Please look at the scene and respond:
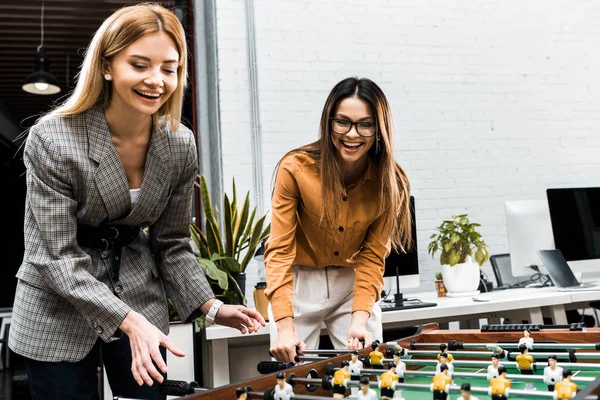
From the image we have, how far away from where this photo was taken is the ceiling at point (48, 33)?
593 cm

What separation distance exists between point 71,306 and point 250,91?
3271 millimetres

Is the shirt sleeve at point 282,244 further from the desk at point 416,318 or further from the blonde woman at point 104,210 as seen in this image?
the desk at point 416,318

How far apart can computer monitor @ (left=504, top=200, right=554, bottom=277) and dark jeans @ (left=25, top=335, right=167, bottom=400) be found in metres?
2.66

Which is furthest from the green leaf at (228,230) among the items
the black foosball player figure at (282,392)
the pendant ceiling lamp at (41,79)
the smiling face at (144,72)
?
the pendant ceiling lamp at (41,79)

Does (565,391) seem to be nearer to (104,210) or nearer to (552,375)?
(552,375)

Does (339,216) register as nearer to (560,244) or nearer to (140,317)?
(140,317)

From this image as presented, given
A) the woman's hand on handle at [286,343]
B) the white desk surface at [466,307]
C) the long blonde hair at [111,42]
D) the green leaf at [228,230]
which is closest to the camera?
the long blonde hair at [111,42]

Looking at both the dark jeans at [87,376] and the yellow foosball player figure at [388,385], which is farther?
the dark jeans at [87,376]

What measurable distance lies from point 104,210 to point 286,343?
66cm

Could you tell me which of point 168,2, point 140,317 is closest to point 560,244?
point 140,317

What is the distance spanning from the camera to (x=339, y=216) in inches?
78.2

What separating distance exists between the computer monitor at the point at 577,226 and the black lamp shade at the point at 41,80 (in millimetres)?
Answer: 4865

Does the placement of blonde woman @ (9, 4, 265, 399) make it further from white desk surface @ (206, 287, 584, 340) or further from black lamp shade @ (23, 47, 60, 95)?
black lamp shade @ (23, 47, 60, 95)

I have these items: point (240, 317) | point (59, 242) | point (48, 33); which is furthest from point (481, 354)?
point (48, 33)
